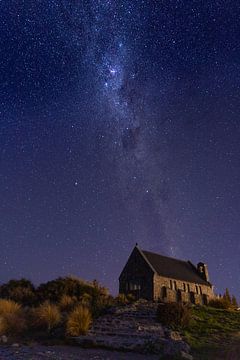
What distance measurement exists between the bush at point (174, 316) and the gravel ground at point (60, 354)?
23.6 ft

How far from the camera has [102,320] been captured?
2447cm

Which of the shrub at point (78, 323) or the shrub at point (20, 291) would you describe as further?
the shrub at point (20, 291)

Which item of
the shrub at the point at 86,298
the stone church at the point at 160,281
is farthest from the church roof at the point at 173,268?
the shrub at the point at 86,298

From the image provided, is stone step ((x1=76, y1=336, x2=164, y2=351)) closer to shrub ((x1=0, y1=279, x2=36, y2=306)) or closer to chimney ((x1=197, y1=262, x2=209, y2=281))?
shrub ((x1=0, y1=279, x2=36, y2=306))

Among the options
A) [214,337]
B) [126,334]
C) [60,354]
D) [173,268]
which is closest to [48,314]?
[126,334]

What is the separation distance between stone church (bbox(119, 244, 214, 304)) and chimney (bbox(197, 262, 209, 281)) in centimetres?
78

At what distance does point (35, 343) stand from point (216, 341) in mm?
9997

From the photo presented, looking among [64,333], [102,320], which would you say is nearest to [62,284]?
[102,320]

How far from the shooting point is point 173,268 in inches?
2080

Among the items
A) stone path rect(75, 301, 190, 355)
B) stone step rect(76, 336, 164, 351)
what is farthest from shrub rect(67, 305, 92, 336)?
stone step rect(76, 336, 164, 351)

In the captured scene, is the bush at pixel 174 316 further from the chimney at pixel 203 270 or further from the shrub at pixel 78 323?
the chimney at pixel 203 270

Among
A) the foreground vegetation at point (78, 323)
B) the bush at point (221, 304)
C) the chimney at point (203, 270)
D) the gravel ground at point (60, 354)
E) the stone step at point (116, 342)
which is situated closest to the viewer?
the gravel ground at point (60, 354)

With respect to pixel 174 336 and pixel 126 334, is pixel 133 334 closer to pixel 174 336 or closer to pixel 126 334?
pixel 126 334

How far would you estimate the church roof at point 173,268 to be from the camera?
48.6 metres
